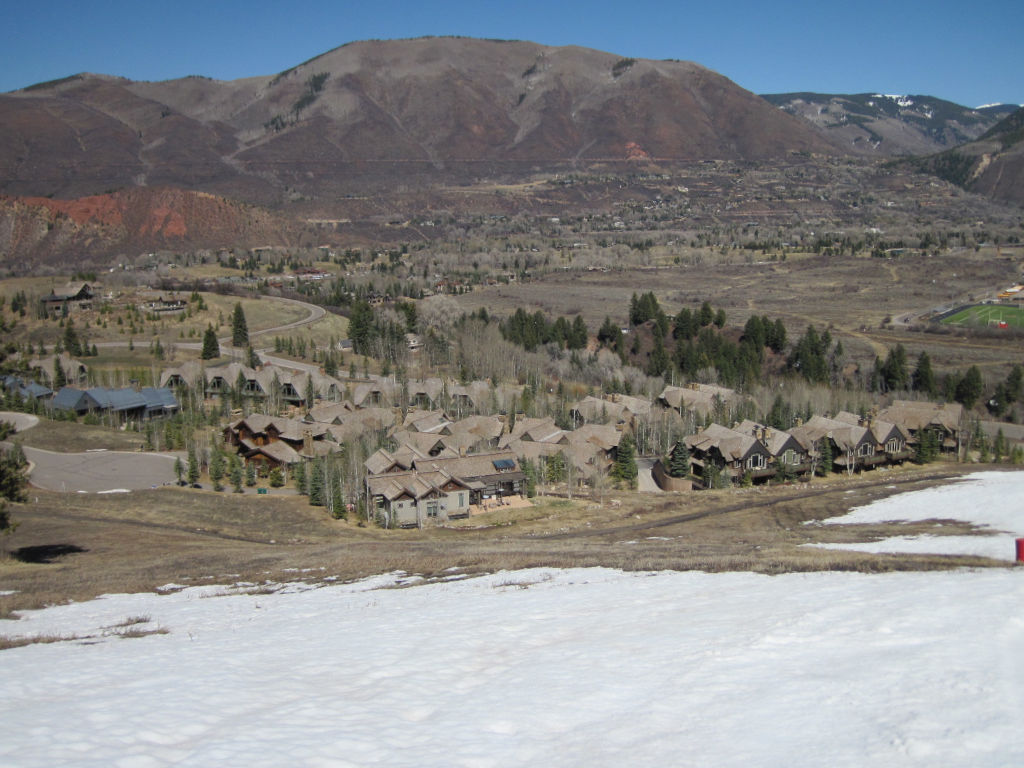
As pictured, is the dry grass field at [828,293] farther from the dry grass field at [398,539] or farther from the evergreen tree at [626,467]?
the dry grass field at [398,539]

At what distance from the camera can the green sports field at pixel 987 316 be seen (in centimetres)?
9136

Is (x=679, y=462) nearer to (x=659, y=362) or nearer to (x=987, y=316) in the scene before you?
(x=659, y=362)

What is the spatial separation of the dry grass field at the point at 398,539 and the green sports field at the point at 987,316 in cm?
5431

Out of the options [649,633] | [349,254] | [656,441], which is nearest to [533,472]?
[656,441]

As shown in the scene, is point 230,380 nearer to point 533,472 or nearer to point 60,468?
point 60,468

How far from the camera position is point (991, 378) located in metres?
65.6

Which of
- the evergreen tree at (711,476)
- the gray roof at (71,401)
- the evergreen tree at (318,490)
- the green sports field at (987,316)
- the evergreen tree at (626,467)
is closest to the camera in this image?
the evergreen tree at (318,490)

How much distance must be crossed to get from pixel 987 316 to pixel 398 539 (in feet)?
290

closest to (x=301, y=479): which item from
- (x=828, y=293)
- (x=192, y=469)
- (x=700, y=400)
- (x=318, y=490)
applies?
(x=318, y=490)

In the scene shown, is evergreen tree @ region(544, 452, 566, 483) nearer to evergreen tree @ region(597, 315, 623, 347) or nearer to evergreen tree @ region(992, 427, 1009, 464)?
evergreen tree @ region(992, 427, 1009, 464)

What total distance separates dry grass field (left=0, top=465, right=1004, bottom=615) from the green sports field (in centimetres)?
5431

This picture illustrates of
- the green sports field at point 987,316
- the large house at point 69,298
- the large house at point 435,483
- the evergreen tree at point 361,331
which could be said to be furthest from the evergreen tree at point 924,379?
the large house at point 69,298

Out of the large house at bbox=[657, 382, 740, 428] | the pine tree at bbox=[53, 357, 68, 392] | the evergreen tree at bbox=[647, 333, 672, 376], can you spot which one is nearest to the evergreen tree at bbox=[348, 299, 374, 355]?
the pine tree at bbox=[53, 357, 68, 392]

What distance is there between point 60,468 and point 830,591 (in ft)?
134
